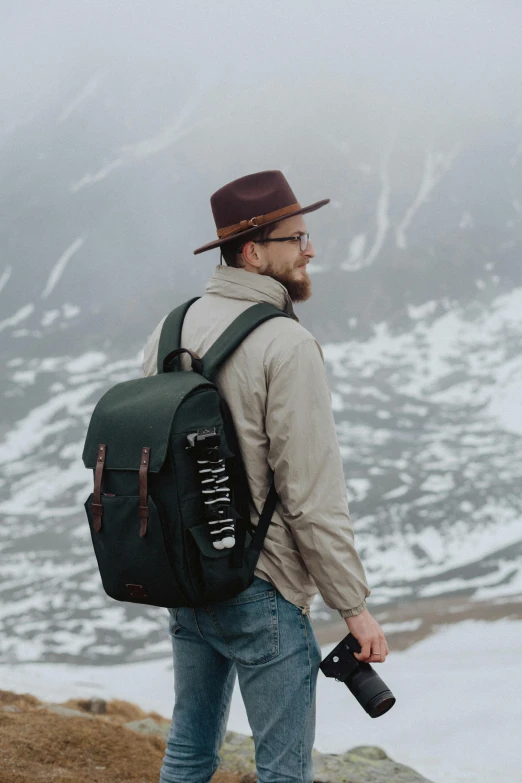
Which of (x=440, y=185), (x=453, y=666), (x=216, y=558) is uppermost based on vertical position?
(x=440, y=185)

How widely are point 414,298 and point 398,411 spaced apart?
44.7 feet

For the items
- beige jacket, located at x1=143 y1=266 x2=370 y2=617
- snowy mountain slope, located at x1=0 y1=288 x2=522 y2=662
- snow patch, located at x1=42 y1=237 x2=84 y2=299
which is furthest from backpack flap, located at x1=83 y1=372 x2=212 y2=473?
snow patch, located at x1=42 y1=237 x2=84 y2=299

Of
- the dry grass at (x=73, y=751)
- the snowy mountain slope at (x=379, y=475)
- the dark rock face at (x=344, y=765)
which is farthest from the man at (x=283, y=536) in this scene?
the snowy mountain slope at (x=379, y=475)

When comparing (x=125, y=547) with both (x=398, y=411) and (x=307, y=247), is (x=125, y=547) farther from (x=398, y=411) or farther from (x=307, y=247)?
(x=398, y=411)

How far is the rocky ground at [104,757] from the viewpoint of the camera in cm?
312

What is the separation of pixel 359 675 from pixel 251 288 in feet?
2.61

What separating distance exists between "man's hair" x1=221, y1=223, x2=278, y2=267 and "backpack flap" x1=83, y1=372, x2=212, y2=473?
0.30 m

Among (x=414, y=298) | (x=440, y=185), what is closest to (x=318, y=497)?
(x=414, y=298)

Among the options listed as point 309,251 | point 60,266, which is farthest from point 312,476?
point 60,266

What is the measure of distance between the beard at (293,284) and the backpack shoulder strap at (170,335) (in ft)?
0.69

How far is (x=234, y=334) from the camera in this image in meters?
1.58

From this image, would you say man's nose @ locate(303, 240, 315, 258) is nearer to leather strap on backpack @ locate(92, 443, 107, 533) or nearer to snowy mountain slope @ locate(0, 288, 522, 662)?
leather strap on backpack @ locate(92, 443, 107, 533)

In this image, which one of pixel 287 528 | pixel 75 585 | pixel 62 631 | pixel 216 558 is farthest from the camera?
pixel 75 585

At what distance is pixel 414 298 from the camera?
5325cm
